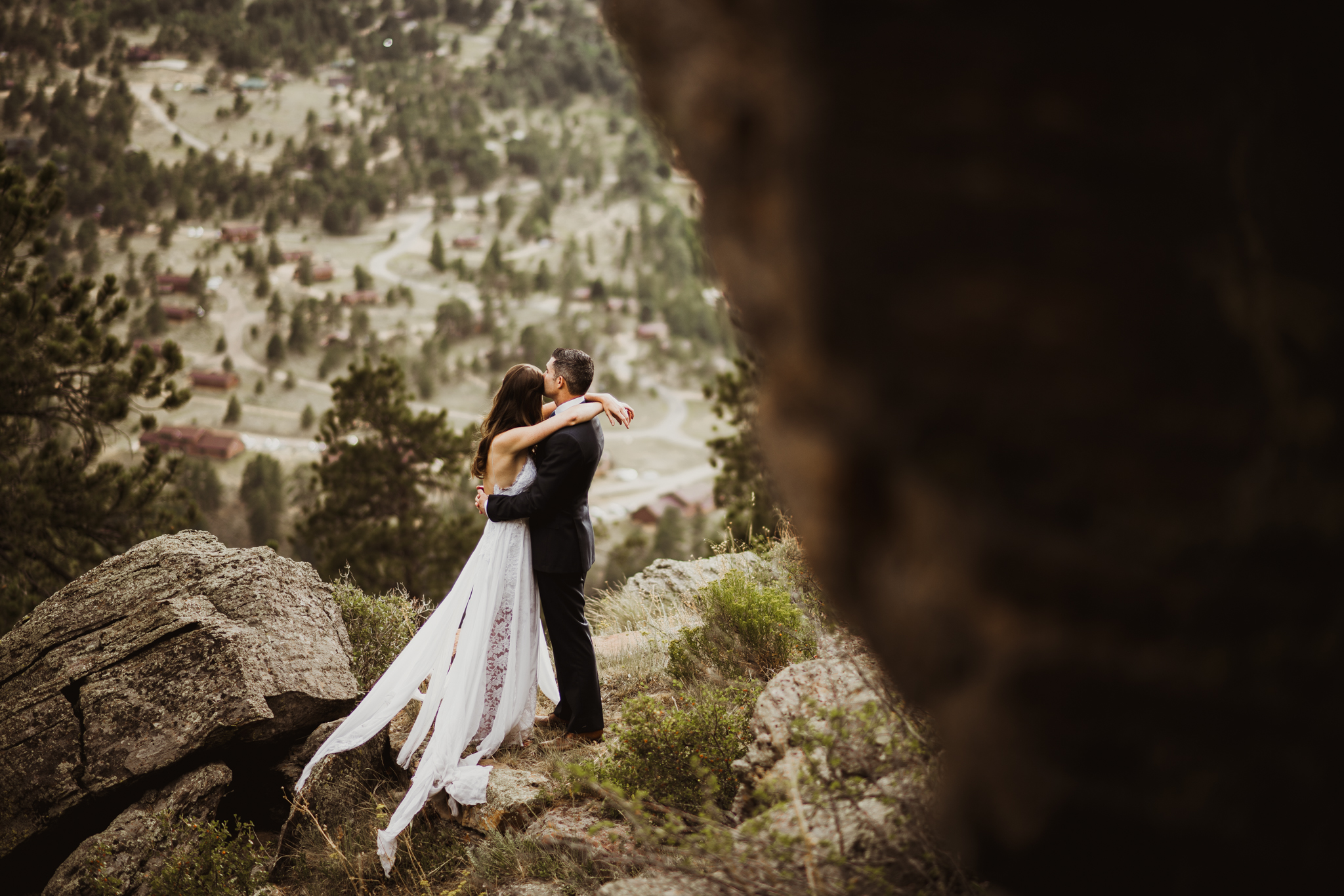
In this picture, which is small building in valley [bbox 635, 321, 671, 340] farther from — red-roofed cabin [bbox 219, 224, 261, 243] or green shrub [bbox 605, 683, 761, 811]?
green shrub [bbox 605, 683, 761, 811]

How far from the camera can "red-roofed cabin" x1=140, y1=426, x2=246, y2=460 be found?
47.3 meters

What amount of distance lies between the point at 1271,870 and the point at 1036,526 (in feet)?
1.94

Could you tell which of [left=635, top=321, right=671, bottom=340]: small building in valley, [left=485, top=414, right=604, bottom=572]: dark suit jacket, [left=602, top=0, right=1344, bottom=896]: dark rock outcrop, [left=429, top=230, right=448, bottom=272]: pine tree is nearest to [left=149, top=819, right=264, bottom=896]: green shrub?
[left=485, top=414, right=604, bottom=572]: dark suit jacket

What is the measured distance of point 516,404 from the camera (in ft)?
15.3

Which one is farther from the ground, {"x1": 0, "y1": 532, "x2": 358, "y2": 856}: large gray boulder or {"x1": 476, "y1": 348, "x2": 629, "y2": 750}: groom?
{"x1": 476, "y1": 348, "x2": 629, "y2": 750}: groom

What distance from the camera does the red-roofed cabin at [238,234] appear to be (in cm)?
8394

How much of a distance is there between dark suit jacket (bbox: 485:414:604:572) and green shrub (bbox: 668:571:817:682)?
1.04 meters

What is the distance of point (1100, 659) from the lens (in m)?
0.98

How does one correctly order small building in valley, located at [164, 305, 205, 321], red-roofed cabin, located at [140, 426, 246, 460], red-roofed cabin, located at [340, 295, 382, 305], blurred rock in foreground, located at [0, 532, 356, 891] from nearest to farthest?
blurred rock in foreground, located at [0, 532, 356, 891] → red-roofed cabin, located at [140, 426, 246, 460] → small building in valley, located at [164, 305, 205, 321] → red-roofed cabin, located at [340, 295, 382, 305]

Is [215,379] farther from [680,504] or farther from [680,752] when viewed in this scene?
[680,752]

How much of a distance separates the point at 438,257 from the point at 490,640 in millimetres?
91973

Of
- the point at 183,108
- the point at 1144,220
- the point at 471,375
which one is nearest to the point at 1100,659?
the point at 1144,220

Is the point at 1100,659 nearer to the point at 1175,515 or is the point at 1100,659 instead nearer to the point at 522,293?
the point at 1175,515

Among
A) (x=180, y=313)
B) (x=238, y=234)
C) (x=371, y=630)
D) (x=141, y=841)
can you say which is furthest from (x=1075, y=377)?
(x=238, y=234)
